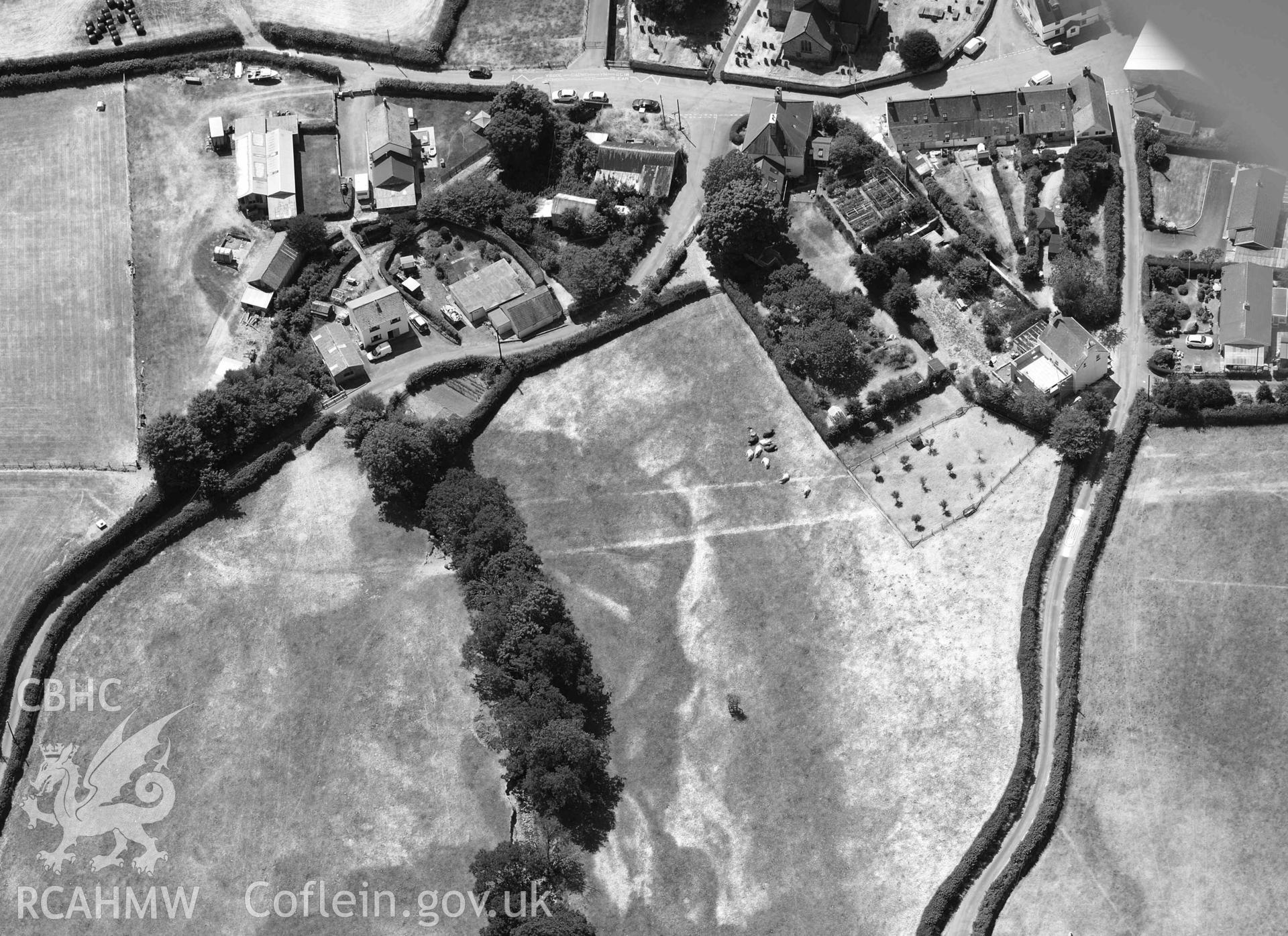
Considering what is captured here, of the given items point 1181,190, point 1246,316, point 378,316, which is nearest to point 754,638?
point 378,316

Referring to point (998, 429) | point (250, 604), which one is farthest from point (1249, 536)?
point (250, 604)

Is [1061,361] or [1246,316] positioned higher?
[1246,316]

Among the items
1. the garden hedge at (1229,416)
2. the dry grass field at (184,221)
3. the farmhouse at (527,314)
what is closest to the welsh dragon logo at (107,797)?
the dry grass field at (184,221)

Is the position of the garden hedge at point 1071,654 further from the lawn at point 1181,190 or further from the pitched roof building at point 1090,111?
the pitched roof building at point 1090,111

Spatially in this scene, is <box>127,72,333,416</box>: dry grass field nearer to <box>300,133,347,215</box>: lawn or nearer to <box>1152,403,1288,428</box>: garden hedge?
<box>300,133,347,215</box>: lawn

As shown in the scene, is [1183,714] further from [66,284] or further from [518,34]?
[66,284]

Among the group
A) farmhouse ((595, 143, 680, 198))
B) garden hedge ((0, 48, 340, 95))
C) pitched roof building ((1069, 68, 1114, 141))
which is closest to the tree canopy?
pitched roof building ((1069, 68, 1114, 141))
